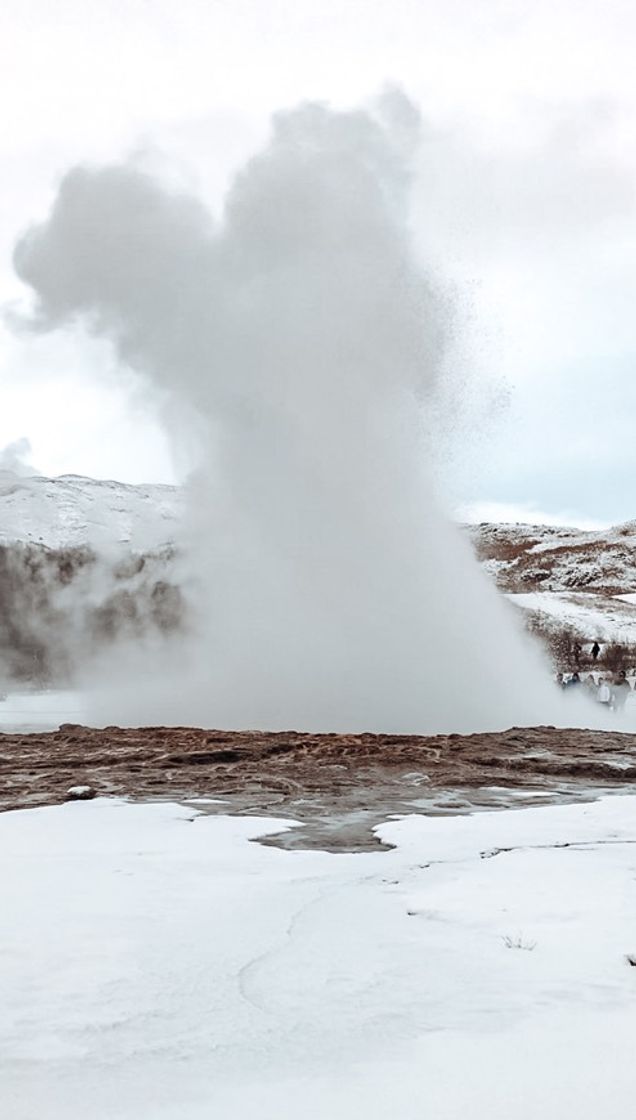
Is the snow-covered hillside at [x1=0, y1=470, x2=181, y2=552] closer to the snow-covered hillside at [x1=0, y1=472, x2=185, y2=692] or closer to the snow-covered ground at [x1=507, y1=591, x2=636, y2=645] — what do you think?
the snow-covered hillside at [x1=0, y1=472, x2=185, y2=692]

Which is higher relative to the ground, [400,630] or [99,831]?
[400,630]

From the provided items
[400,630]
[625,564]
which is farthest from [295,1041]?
[625,564]

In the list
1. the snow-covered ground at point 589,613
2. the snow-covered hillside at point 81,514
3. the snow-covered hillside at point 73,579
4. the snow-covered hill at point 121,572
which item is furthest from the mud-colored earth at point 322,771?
the snow-covered hillside at point 81,514

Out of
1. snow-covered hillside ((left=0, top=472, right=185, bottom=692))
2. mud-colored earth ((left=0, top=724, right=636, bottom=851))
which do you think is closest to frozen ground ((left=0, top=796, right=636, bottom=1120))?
mud-colored earth ((left=0, top=724, right=636, bottom=851))

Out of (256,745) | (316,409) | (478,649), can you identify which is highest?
(316,409)

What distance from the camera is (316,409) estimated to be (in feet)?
69.1

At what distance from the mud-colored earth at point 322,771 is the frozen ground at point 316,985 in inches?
62.3

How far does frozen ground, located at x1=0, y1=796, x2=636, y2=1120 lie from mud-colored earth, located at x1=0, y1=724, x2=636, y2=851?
1.58m

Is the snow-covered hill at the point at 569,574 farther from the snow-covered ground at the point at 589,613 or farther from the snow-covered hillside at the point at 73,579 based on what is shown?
the snow-covered hillside at the point at 73,579

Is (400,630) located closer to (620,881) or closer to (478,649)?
(478,649)

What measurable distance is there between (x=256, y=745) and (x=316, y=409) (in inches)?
390

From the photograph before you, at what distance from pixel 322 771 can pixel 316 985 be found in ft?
25.9

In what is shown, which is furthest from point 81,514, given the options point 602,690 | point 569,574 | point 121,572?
point 602,690

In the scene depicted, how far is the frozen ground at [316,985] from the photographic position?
8.75 feet
